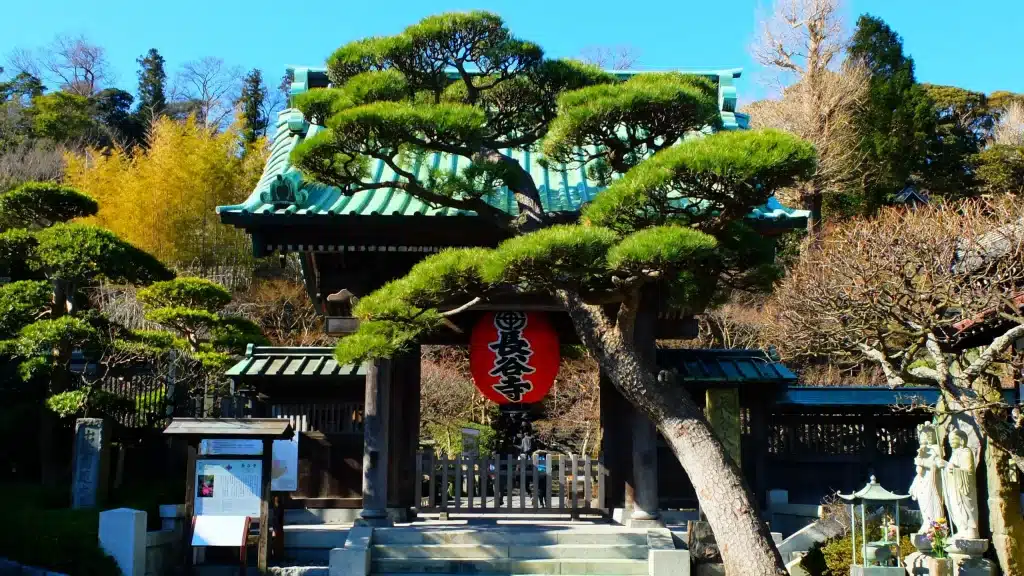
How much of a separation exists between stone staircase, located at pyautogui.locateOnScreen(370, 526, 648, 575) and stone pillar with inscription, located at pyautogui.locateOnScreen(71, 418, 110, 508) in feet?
12.8

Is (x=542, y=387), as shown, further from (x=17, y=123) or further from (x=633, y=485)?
(x=17, y=123)

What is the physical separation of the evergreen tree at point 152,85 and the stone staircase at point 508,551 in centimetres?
3986

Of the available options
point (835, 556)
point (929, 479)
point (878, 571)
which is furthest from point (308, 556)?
point (929, 479)

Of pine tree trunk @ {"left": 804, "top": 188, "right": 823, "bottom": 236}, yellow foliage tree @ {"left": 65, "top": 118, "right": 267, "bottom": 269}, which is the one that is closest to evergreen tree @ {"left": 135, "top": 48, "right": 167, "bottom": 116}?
yellow foliage tree @ {"left": 65, "top": 118, "right": 267, "bottom": 269}

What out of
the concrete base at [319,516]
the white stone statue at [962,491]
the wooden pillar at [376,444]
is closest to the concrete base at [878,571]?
the white stone statue at [962,491]

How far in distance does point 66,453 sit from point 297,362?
12.3ft

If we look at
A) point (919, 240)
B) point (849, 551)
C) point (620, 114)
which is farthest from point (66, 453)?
point (919, 240)

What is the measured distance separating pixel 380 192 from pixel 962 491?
22.8ft

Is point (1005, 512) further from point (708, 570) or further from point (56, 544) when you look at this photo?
point (56, 544)

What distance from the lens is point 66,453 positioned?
12453mm

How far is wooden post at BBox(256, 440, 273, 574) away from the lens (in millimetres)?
8914

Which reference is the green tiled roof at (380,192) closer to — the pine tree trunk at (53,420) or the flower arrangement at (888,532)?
the flower arrangement at (888,532)

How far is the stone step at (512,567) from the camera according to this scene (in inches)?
348

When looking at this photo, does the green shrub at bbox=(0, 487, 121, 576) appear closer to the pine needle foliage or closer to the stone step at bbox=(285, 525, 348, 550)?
the stone step at bbox=(285, 525, 348, 550)
